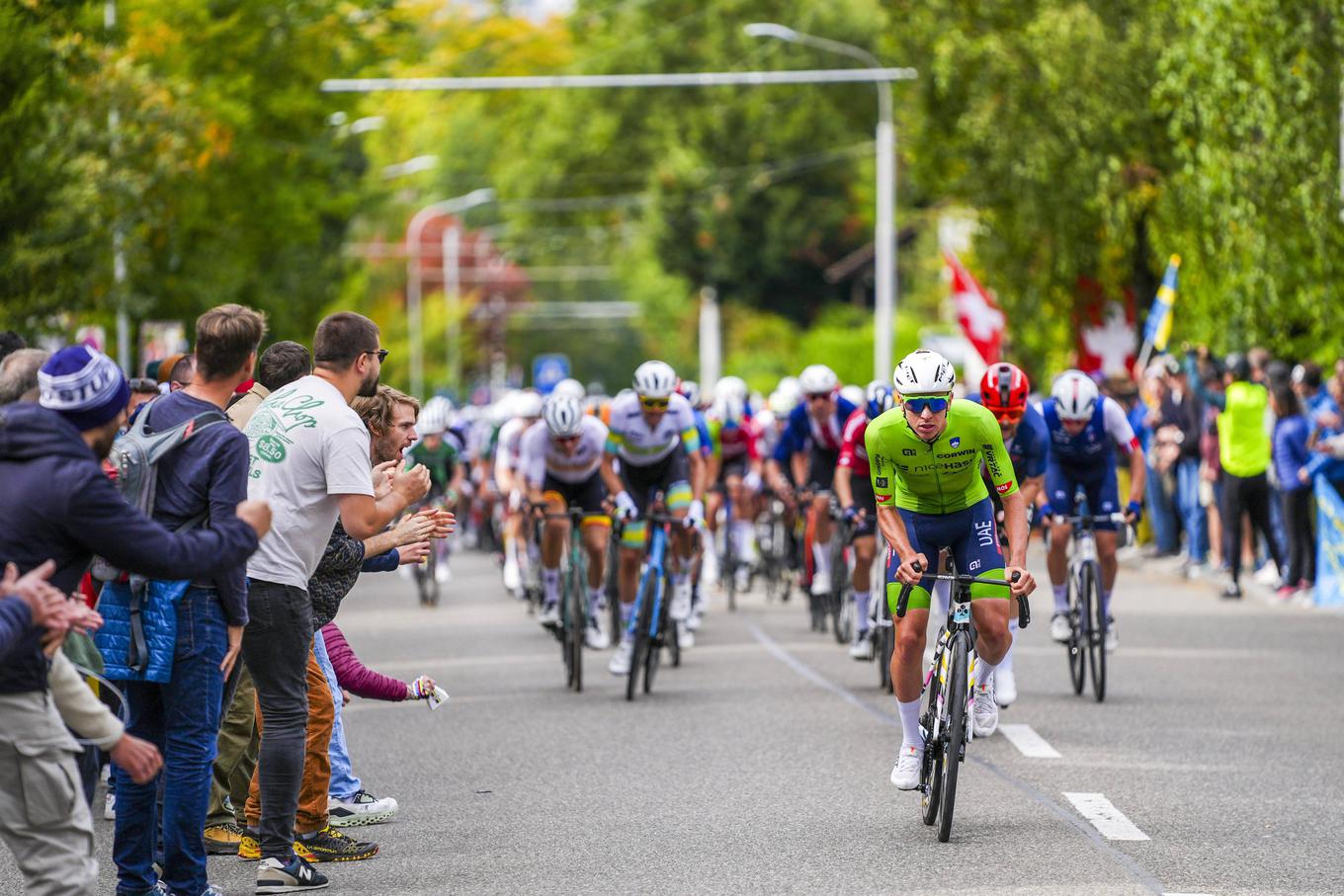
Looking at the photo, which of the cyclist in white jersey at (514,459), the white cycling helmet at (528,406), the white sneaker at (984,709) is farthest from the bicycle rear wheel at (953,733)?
the white cycling helmet at (528,406)

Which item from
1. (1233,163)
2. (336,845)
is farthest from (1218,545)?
(336,845)

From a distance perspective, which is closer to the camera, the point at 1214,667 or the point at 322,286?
the point at 1214,667

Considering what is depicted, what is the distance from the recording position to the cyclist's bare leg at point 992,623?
963 cm

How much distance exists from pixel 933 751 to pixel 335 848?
7.34 ft

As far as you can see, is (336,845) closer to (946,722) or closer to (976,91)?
(946,722)

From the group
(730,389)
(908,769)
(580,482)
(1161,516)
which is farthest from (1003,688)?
(1161,516)

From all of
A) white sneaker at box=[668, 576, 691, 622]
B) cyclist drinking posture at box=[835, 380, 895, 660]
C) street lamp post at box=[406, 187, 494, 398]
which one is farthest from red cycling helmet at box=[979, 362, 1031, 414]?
street lamp post at box=[406, 187, 494, 398]

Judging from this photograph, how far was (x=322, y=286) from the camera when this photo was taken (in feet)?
126

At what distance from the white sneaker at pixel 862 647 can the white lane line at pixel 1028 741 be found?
260cm

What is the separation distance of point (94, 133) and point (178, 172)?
482 centimetres

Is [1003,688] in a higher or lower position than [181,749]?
lower

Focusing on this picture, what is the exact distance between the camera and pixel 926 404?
9250 millimetres

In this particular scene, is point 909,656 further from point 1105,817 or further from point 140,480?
point 140,480

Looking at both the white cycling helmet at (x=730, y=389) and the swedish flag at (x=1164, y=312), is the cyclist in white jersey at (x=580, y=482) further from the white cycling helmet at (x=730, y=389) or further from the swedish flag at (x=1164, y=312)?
the swedish flag at (x=1164, y=312)
